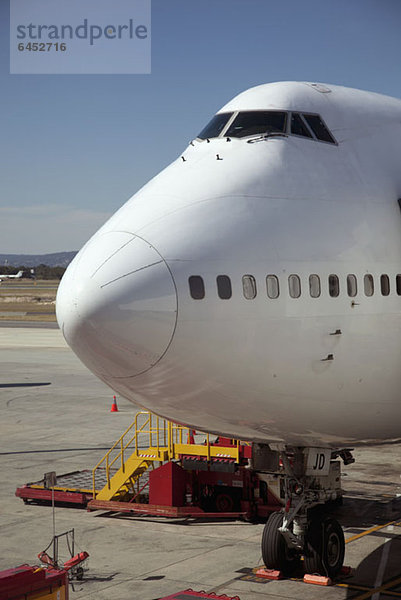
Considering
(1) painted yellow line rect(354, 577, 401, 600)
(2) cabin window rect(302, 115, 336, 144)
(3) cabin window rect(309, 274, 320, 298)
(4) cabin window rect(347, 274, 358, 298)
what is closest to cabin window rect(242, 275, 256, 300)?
(3) cabin window rect(309, 274, 320, 298)

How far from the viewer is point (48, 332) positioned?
83.4m

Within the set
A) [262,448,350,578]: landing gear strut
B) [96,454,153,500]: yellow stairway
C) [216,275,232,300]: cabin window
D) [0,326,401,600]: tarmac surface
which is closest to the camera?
[216,275,232,300]: cabin window

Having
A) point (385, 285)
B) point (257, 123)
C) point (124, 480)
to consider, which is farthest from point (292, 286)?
point (124, 480)

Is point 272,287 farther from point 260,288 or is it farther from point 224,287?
point 224,287

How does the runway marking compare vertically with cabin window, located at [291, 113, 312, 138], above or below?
below

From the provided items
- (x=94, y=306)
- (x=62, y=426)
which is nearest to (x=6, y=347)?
(x=62, y=426)

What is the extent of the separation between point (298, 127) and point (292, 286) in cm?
279

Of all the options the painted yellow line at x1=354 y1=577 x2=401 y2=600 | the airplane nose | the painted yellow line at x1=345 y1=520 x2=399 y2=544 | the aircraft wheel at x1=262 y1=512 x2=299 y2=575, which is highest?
the airplane nose

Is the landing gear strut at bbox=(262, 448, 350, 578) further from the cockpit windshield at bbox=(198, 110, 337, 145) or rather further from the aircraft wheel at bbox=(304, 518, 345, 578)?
the cockpit windshield at bbox=(198, 110, 337, 145)

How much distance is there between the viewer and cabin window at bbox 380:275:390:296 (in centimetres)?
1266

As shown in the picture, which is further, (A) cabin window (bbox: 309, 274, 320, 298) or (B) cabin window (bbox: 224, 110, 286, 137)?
(B) cabin window (bbox: 224, 110, 286, 137)

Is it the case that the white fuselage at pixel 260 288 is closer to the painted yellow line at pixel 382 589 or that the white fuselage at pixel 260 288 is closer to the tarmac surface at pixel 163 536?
the painted yellow line at pixel 382 589

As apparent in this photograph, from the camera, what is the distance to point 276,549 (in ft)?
51.4

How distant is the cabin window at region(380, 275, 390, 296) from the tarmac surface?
5.85 m
